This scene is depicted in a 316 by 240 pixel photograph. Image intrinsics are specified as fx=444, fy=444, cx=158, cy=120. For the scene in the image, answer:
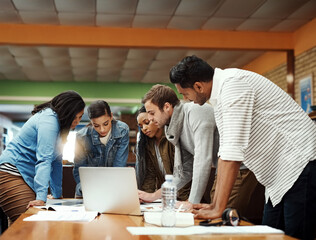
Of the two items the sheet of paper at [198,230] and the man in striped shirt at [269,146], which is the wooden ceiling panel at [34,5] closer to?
the man in striped shirt at [269,146]

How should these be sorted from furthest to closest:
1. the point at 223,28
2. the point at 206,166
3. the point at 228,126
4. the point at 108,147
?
the point at 223,28 < the point at 108,147 < the point at 206,166 < the point at 228,126

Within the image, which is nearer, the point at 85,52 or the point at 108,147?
the point at 108,147

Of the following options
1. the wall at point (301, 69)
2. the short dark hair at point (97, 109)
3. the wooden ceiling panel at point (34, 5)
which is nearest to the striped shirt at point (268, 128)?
the short dark hair at point (97, 109)

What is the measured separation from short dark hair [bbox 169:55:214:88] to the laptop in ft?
1.67

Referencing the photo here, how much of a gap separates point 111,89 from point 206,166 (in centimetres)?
895

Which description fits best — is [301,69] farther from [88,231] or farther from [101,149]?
[88,231]

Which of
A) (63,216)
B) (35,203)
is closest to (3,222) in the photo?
(35,203)

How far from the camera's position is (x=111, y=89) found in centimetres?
1113

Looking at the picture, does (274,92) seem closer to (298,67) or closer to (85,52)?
(298,67)

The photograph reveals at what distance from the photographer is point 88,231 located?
1.62 m

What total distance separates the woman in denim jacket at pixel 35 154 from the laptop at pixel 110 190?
0.45m

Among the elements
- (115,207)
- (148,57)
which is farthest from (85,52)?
(115,207)

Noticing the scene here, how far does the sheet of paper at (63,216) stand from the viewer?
1.86 meters

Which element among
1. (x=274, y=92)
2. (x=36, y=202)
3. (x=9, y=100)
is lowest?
(x=36, y=202)
